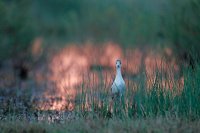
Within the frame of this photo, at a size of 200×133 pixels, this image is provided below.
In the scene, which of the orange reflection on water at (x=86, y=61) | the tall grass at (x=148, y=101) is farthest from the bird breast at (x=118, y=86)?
the orange reflection on water at (x=86, y=61)

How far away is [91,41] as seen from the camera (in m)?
23.2

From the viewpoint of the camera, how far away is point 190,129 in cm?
919

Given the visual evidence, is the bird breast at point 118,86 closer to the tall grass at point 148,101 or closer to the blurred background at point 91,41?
the tall grass at point 148,101

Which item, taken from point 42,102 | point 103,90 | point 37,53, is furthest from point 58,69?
point 103,90

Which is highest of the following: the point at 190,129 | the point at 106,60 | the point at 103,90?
the point at 106,60

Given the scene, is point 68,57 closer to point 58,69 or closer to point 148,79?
point 58,69

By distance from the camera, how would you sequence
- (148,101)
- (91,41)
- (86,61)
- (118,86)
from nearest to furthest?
1. (148,101)
2. (118,86)
3. (86,61)
4. (91,41)

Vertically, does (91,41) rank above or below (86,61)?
above

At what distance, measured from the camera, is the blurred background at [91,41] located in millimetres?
17859

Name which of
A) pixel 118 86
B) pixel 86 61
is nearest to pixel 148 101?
pixel 118 86

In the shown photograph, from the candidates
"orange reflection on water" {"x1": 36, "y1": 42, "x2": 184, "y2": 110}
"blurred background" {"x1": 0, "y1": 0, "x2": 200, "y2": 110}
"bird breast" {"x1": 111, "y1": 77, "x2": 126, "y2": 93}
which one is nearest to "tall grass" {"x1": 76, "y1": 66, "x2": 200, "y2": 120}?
"bird breast" {"x1": 111, "y1": 77, "x2": 126, "y2": 93}

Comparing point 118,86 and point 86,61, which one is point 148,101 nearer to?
point 118,86

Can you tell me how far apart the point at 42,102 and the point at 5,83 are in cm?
365

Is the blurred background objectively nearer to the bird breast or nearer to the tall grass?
the bird breast
